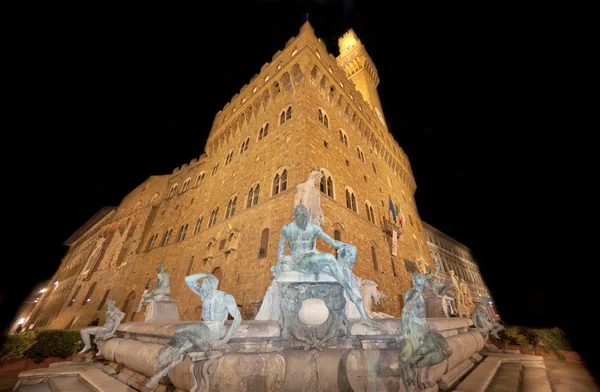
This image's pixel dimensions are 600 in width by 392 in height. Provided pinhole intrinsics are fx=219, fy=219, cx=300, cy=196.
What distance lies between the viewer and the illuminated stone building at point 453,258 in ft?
94.0

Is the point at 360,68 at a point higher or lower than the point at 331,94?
higher

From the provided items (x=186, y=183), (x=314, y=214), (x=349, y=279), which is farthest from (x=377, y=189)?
(x=186, y=183)

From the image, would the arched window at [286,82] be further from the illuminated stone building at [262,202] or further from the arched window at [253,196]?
the arched window at [253,196]

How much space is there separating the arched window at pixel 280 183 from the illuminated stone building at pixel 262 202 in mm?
81

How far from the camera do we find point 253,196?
11250mm

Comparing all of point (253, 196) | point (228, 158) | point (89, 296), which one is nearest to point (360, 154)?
point (253, 196)

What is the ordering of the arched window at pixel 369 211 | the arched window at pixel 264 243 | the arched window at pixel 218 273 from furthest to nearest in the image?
the arched window at pixel 369 211, the arched window at pixel 218 273, the arched window at pixel 264 243

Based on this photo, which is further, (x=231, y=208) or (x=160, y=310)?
(x=231, y=208)

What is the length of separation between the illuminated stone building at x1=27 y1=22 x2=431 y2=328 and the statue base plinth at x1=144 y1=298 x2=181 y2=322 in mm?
3263

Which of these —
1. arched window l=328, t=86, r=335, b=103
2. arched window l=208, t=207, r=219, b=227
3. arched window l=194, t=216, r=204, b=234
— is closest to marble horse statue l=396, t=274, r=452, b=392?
arched window l=208, t=207, r=219, b=227

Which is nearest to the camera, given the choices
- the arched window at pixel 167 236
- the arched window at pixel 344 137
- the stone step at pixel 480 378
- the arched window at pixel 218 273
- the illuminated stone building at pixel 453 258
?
the stone step at pixel 480 378

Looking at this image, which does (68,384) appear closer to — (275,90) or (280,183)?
(280,183)

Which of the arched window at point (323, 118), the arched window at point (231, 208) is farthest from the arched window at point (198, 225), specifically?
the arched window at point (323, 118)

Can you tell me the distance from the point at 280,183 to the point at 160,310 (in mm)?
6704
